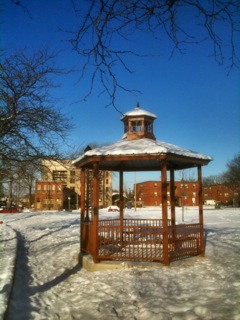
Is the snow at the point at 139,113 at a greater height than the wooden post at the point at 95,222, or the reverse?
the snow at the point at 139,113

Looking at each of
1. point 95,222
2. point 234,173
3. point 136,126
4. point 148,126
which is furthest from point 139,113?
point 234,173

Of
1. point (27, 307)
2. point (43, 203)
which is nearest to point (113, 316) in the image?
point (27, 307)

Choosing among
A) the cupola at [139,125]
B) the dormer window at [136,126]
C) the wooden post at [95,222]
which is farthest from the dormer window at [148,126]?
the wooden post at [95,222]

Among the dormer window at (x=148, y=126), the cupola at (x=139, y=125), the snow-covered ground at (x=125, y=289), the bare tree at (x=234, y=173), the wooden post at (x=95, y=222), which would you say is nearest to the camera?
the snow-covered ground at (x=125, y=289)

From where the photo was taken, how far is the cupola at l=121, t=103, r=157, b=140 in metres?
12.9

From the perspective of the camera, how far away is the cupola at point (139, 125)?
507 inches

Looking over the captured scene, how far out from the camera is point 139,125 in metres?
13.0

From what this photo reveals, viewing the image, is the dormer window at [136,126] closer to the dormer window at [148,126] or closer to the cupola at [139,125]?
the cupola at [139,125]

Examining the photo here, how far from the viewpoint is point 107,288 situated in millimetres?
7457

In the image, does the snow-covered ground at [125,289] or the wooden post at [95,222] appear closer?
the snow-covered ground at [125,289]

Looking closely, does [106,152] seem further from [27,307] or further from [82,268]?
[27,307]

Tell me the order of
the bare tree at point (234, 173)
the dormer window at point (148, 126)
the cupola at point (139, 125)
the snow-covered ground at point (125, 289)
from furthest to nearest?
the bare tree at point (234, 173)
the dormer window at point (148, 126)
the cupola at point (139, 125)
the snow-covered ground at point (125, 289)

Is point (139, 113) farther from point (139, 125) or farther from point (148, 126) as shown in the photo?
point (148, 126)

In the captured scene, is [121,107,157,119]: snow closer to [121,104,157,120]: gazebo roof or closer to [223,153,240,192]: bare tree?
[121,104,157,120]: gazebo roof
